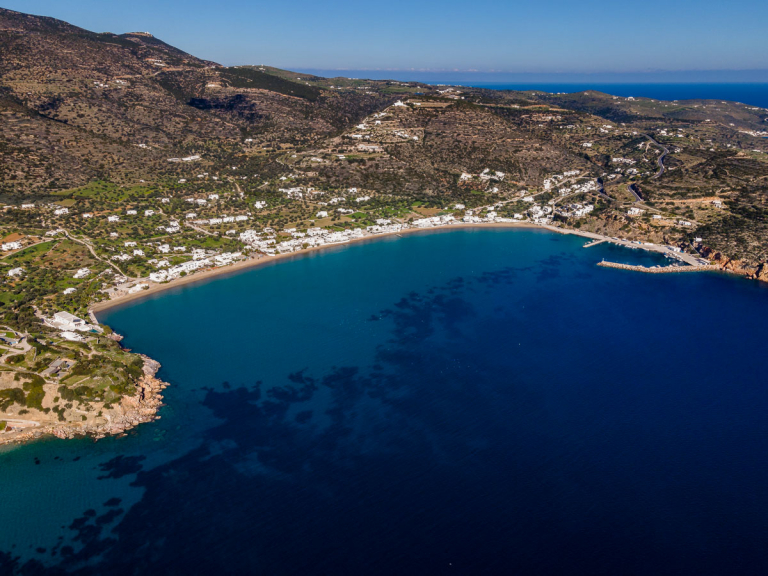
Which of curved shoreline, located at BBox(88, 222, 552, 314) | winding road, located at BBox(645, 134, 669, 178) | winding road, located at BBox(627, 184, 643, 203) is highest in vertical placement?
winding road, located at BBox(645, 134, 669, 178)

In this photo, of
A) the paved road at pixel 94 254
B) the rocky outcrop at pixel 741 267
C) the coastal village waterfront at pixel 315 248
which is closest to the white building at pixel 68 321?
the coastal village waterfront at pixel 315 248

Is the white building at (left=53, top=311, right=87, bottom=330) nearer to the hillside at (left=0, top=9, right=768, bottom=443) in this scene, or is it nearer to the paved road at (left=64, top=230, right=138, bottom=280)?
the hillside at (left=0, top=9, right=768, bottom=443)

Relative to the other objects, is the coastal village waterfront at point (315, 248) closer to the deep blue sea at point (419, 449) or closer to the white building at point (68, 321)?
the deep blue sea at point (419, 449)

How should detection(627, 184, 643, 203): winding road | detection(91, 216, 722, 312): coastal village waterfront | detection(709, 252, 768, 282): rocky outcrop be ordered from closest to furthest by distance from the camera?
detection(91, 216, 722, 312): coastal village waterfront, detection(709, 252, 768, 282): rocky outcrop, detection(627, 184, 643, 203): winding road

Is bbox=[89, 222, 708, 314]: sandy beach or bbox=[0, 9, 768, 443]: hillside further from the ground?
bbox=[0, 9, 768, 443]: hillside

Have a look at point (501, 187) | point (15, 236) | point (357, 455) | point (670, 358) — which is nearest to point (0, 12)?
point (15, 236)

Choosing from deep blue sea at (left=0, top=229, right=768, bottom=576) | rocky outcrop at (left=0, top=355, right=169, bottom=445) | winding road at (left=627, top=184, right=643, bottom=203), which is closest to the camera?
deep blue sea at (left=0, top=229, right=768, bottom=576)

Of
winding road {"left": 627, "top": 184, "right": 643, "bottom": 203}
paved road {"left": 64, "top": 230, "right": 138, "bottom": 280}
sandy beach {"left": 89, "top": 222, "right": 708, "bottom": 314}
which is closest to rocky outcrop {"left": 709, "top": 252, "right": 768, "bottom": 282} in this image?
sandy beach {"left": 89, "top": 222, "right": 708, "bottom": 314}

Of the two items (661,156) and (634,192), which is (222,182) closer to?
(634,192)

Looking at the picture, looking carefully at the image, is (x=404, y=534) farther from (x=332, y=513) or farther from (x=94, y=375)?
(x=94, y=375)
